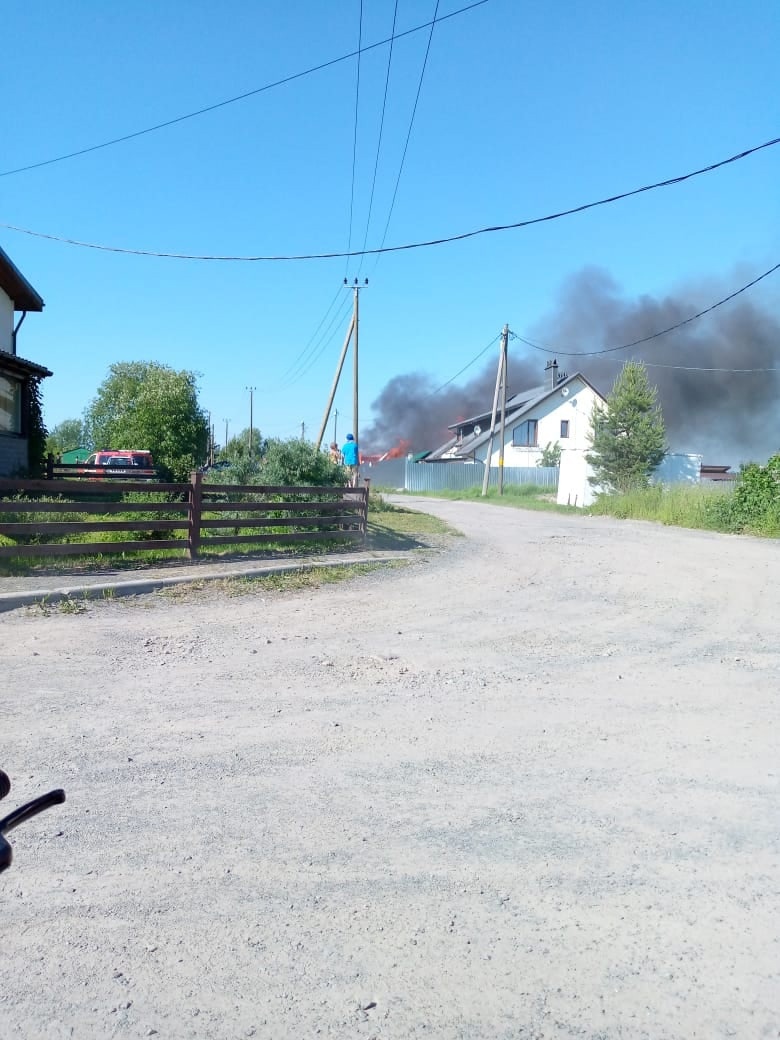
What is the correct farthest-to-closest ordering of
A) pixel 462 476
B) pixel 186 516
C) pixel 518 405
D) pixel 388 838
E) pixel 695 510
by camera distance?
pixel 518 405 < pixel 462 476 < pixel 695 510 < pixel 186 516 < pixel 388 838

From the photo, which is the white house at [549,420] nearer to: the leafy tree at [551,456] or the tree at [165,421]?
the leafy tree at [551,456]

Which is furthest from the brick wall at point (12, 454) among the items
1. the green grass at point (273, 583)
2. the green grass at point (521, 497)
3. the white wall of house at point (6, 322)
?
the green grass at point (521, 497)

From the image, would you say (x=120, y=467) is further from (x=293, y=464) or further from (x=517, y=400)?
(x=517, y=400)

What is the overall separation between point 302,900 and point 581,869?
47.5 inches

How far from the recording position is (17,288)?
2147 centimetres

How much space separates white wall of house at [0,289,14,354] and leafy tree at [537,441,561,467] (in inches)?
1565

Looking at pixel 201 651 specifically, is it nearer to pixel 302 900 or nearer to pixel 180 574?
pixel 180 574

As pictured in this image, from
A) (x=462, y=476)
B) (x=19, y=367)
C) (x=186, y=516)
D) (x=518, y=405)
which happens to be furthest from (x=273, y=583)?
(x=518, y=405)

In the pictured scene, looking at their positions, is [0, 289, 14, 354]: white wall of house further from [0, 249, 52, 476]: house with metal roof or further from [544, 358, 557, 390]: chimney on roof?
[544, 358, 557, 390]: chimney on roof

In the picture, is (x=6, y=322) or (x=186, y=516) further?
(x=6, y=322)

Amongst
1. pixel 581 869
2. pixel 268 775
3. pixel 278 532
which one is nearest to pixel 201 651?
pixel 268 775

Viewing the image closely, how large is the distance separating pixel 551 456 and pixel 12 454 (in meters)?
43.6

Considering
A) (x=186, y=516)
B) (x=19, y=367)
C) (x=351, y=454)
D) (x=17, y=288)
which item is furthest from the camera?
(x=17, y=288)

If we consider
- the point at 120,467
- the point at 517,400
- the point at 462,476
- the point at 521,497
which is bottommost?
the point at 521,497
